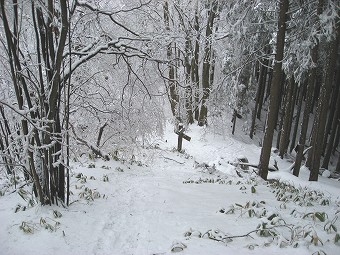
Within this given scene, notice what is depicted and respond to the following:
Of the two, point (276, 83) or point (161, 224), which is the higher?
point (276, 83)

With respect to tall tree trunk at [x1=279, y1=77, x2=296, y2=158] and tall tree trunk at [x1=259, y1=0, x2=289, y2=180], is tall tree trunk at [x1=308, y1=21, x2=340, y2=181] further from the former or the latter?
tall tree trunk at [x1=279, y1=77, x2=296, y2=158]

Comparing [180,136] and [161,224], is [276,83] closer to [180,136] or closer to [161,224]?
[161,224]

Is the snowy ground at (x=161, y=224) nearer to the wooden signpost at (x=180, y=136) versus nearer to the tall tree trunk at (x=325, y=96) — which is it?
the tall tree trunk at (x=325, y=96)

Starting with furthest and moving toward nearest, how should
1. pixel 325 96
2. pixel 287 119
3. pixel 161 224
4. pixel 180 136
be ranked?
1. pixel 287 119
2. pixel 180 136
3. pixel 325 96
4. pixel 161 224

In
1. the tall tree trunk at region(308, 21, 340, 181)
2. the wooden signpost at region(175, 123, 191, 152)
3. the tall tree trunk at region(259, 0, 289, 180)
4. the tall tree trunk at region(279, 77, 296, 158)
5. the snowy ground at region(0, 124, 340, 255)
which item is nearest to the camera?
the snowy ground at region(0, 124, 340, 255)

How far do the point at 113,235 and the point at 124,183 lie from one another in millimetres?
3179

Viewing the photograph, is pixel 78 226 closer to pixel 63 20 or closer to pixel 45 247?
pixel 45 247

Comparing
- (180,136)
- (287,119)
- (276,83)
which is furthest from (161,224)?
(287,119)

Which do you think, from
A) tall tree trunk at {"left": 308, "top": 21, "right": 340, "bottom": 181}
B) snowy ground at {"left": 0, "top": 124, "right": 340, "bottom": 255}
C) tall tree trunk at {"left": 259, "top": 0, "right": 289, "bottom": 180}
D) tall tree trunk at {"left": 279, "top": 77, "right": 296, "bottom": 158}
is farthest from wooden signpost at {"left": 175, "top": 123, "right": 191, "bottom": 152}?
snowy ground at {"left": 0, "top": 124, "right": 340, "bottom": 255}

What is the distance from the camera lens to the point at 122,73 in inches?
339

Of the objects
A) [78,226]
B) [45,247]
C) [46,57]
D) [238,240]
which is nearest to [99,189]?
[78,226]

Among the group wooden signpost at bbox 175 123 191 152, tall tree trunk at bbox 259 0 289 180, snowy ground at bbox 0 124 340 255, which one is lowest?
wooden signpost at bbox 175 123 191 152

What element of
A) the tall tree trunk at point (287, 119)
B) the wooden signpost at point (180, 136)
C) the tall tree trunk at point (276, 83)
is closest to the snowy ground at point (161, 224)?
the tall tree trunk at point (276, 83)

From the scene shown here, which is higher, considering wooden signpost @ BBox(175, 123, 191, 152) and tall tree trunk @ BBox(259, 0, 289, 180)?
tall tree trunk @ BBox(259, 0, 289, 180)
